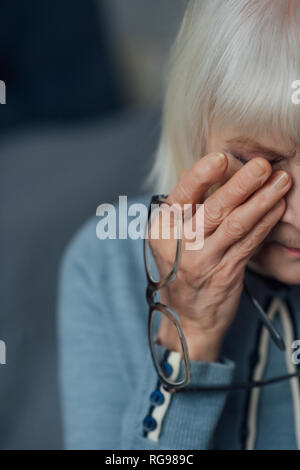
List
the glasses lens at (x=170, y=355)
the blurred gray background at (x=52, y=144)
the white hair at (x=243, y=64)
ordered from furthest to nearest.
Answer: the blurred gray background at (x=52, y=144) → the glasses lens at (x=170, y=355) → the white hair at (x=243, y=64)

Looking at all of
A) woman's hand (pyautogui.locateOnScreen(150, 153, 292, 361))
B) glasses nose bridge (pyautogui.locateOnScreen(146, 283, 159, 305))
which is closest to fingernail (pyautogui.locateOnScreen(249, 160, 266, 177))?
woman's hand (pyautogui.locateOnScreen(150, 153, 292, 361))

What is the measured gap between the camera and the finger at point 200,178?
455 millimetres

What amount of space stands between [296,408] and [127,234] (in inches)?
12.3

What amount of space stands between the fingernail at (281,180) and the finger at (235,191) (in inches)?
0.4

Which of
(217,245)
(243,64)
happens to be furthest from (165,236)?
(243,64)

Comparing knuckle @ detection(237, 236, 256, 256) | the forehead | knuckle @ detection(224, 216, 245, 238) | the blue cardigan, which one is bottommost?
the blue cardigan

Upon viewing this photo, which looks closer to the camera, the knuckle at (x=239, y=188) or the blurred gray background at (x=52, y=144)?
the knuckle at (x=239, y=188)

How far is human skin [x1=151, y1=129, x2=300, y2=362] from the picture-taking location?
0.45 metres


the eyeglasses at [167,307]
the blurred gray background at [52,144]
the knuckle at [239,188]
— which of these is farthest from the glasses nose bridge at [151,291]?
the blurred gray background at [52,144]

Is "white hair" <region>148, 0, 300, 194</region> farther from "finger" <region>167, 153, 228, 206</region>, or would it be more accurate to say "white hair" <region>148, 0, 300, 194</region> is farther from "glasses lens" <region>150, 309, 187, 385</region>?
"glasses lens" <region>150, 309, 187, 385</region>

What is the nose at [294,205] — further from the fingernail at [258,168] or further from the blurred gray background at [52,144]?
the blurred gray background at [52,144]

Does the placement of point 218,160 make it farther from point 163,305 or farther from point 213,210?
point 163,305

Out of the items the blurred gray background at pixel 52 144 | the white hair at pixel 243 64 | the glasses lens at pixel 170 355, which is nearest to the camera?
the white hair at pixel 243 64

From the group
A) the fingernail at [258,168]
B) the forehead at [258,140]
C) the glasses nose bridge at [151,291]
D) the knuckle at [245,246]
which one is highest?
the forehead at [258,140]
